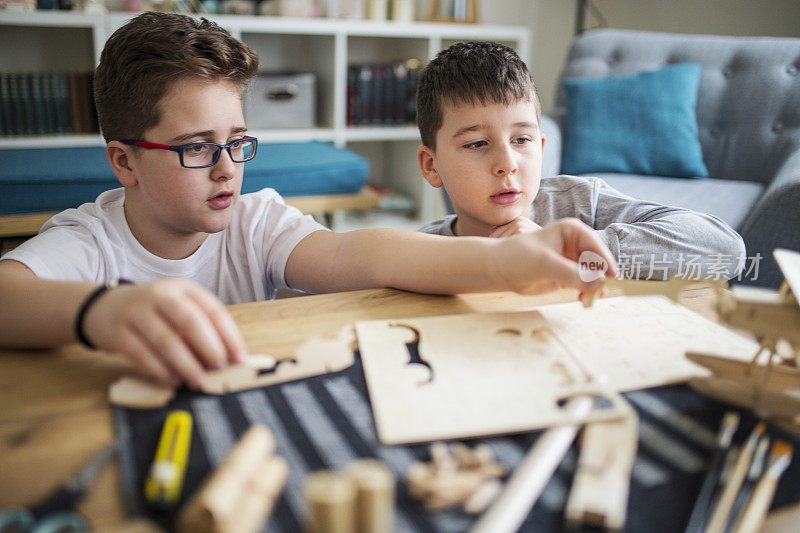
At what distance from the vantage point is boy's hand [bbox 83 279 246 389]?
0.54 m

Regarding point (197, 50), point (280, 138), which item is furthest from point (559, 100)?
point (197, 50)

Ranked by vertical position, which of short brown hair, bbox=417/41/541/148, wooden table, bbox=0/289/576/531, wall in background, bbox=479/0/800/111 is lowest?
wooden table, bbox=0/289/576/531

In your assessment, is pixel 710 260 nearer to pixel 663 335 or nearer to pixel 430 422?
pixel 663 335

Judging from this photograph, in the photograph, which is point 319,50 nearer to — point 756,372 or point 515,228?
point 515,228

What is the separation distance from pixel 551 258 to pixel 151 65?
2.27 ft

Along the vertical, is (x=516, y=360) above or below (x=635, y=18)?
below

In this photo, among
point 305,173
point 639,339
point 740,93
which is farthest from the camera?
point 740,93

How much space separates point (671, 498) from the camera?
1.38ft

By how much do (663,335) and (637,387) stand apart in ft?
0.43

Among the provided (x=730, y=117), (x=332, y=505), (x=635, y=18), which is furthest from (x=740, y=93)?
(x=332, y=505)

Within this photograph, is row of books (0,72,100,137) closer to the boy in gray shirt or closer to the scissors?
the boy in gray shirt

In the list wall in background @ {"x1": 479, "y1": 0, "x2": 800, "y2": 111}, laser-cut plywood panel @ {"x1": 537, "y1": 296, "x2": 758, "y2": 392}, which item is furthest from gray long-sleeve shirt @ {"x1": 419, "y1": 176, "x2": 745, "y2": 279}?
wall in background @ {"x1": 479, "y1": 0, "x2": 800, "y2": 111}

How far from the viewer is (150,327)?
0.54 metres

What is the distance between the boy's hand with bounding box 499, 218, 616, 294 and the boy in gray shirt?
0.94 feet
